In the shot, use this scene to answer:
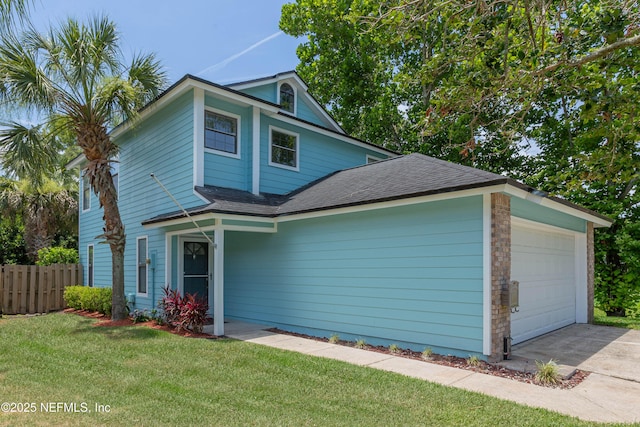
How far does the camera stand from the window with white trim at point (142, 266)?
1155 cm

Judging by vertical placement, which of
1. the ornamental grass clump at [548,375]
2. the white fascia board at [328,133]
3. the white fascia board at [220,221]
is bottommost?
the ornamental grass clump at [548,375]

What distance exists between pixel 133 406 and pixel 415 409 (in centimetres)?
296

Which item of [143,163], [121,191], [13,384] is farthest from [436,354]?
[121,191]

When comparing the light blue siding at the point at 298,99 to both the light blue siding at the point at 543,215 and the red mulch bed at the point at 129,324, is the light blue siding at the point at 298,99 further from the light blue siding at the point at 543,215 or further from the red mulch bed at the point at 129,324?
the light blue siding at the point at 543,215

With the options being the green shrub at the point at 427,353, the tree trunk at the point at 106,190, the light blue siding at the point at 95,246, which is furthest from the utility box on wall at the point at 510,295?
the light blue siding at the point at 95,246

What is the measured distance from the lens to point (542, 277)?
8.75 m

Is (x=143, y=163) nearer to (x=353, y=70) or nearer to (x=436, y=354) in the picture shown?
(x=436, y=354)

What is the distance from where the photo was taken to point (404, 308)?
729 cm

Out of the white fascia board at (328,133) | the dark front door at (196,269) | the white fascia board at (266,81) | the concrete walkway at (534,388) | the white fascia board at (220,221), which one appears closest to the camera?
the concrete walkway at (534,388)

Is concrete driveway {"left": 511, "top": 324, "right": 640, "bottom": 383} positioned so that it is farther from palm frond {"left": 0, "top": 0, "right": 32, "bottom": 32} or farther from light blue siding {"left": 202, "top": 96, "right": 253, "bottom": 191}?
palm frond {"left": 0, "top": 0, "right": 32, "bottom": 32}

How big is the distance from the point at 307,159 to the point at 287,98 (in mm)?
2222

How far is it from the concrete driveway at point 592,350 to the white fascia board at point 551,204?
257 cm

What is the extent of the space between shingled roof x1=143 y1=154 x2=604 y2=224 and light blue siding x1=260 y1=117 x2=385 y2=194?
1.37ft

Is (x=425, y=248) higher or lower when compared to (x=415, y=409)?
higher
